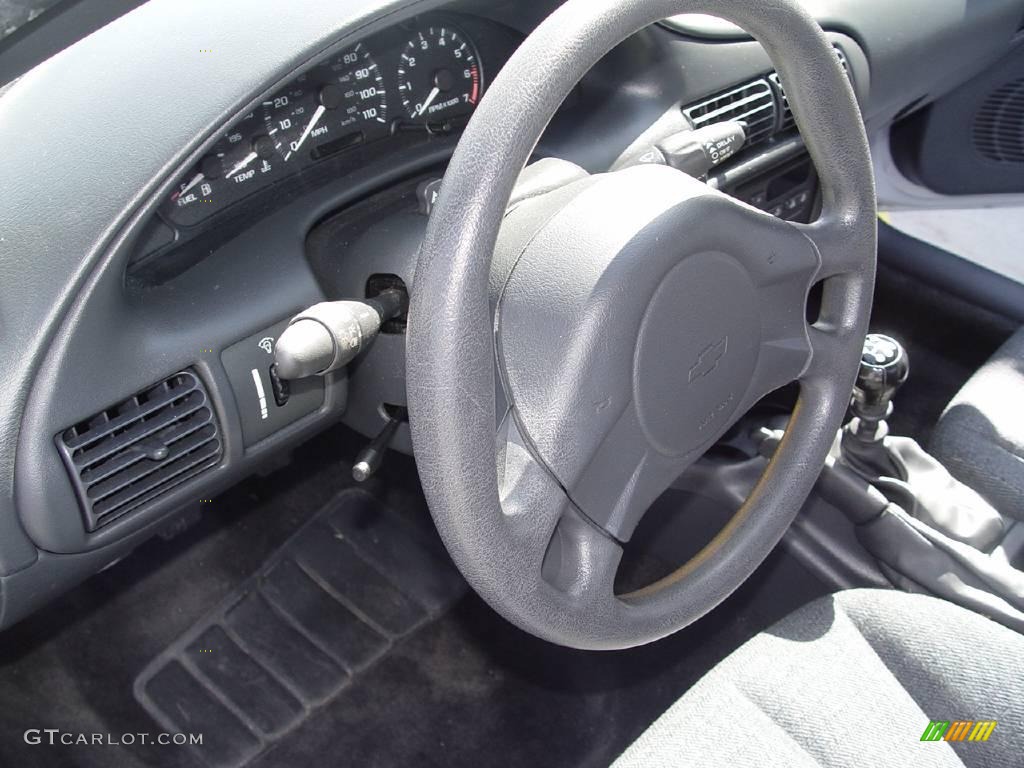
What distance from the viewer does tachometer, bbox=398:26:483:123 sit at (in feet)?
3.86

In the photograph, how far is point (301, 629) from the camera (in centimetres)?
175

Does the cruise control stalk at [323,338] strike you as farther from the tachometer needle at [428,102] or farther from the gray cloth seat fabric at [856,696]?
the gray cloth seat fabric at [856,696]

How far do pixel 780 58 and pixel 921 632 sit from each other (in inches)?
23.6

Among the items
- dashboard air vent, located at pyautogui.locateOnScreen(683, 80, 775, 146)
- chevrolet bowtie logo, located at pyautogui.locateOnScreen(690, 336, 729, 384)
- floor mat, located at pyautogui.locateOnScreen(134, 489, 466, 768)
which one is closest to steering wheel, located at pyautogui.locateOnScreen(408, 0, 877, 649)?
chevrolet bowtie logo, located at pyautogui.locateOnScreen(690, 336, 729, 384)

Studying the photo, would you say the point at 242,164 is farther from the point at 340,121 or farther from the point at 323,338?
the point at 323,338

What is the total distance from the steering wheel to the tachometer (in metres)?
0.33

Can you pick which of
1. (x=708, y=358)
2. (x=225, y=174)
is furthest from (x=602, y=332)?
(x=225, y=174)

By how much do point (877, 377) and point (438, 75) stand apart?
65 cm

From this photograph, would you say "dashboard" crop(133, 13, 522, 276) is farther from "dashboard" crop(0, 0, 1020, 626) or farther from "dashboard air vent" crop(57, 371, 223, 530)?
"dashboard air vent" crop(57, 371, 223, 530)

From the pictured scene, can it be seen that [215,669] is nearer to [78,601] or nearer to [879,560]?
[78,601]

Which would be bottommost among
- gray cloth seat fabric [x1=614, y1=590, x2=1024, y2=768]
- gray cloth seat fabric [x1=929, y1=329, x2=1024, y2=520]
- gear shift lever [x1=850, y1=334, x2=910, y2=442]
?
gray cloth seat fabric [x1=929, y1=329, x2=1024, y2=520]

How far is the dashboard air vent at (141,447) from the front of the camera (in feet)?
3.10

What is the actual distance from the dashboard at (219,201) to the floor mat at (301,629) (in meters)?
0.59

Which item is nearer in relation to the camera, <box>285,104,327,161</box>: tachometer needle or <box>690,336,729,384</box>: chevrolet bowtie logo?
<box>690,336,729,384</box>: chevrolet bowtie logo
